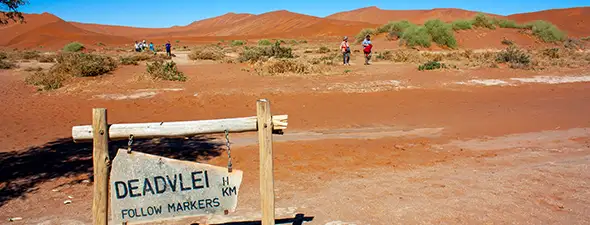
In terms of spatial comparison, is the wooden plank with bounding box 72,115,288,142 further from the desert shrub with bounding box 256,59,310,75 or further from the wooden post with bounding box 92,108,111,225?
the desert shrub with bounding box 256,59,310,75

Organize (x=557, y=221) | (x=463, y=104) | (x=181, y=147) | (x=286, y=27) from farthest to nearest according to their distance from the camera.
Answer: (x=286, y=27) < (x=463, y=104) < (x=181, y=147) < (x=557, y=221)

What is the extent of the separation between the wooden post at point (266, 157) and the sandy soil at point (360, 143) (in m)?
1.43

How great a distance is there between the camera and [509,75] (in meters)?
19.4

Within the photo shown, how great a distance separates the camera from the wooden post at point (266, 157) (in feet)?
14.1

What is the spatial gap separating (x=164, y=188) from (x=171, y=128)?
21.3 inches

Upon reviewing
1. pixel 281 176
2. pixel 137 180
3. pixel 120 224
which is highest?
pixel 137 180

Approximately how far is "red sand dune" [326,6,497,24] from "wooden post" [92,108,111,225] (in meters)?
95.6

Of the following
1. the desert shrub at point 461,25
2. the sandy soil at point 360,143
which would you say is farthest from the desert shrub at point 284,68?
the desert shrub at point 461,25

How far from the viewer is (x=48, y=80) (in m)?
16.8

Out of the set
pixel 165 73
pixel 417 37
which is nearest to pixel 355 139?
pixel 165 73

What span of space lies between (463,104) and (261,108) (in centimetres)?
1182

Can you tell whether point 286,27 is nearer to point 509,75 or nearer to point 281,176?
point 509,75

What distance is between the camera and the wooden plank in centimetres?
417

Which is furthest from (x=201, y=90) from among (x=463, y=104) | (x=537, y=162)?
(x=537, y=162)
